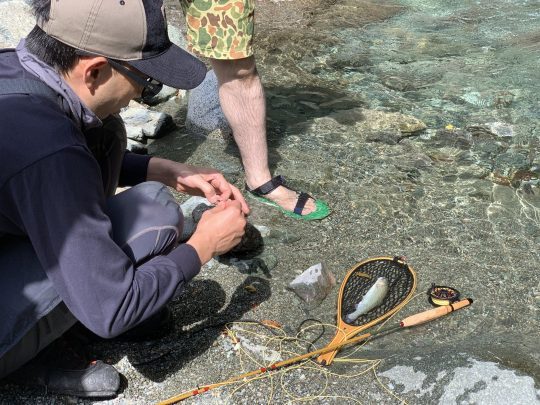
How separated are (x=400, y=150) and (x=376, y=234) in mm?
1120

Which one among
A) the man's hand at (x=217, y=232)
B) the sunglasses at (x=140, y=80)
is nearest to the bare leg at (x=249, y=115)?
the man's hand at (x=217, y=232)

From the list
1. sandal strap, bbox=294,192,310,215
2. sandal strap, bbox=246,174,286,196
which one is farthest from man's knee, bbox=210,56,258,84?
sandal strap, bbox=294,192,310,215

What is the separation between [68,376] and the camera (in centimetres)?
266

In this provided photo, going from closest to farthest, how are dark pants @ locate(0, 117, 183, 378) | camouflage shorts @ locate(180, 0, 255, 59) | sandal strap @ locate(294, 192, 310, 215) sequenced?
1. dark pants @ locate(0, 117, 183, 378)
2. camouflage shorts @ locate(180, 0, 255, 59)
3. sandal strap @ locate(294, 192, 310, 215)

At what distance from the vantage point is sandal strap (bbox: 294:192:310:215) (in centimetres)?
403

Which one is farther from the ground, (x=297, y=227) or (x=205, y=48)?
(x=205, y=48)

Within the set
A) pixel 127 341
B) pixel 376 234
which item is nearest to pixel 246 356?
pixel 127 341

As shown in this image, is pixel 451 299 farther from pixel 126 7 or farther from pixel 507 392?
pixel 126 7

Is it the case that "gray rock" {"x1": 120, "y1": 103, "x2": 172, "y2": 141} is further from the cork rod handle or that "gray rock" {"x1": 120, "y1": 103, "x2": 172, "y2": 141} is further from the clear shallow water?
the cork rod handle

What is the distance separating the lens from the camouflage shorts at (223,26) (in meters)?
3.68

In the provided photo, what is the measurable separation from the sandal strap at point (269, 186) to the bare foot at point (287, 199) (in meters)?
0.02

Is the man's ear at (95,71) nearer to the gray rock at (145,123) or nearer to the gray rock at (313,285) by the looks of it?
the gray rock at (313,285)

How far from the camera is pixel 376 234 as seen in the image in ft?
12.8

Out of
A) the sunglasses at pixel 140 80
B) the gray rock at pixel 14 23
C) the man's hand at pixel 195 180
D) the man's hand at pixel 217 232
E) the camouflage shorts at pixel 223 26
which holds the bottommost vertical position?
the gray rock at pixel 14 23
